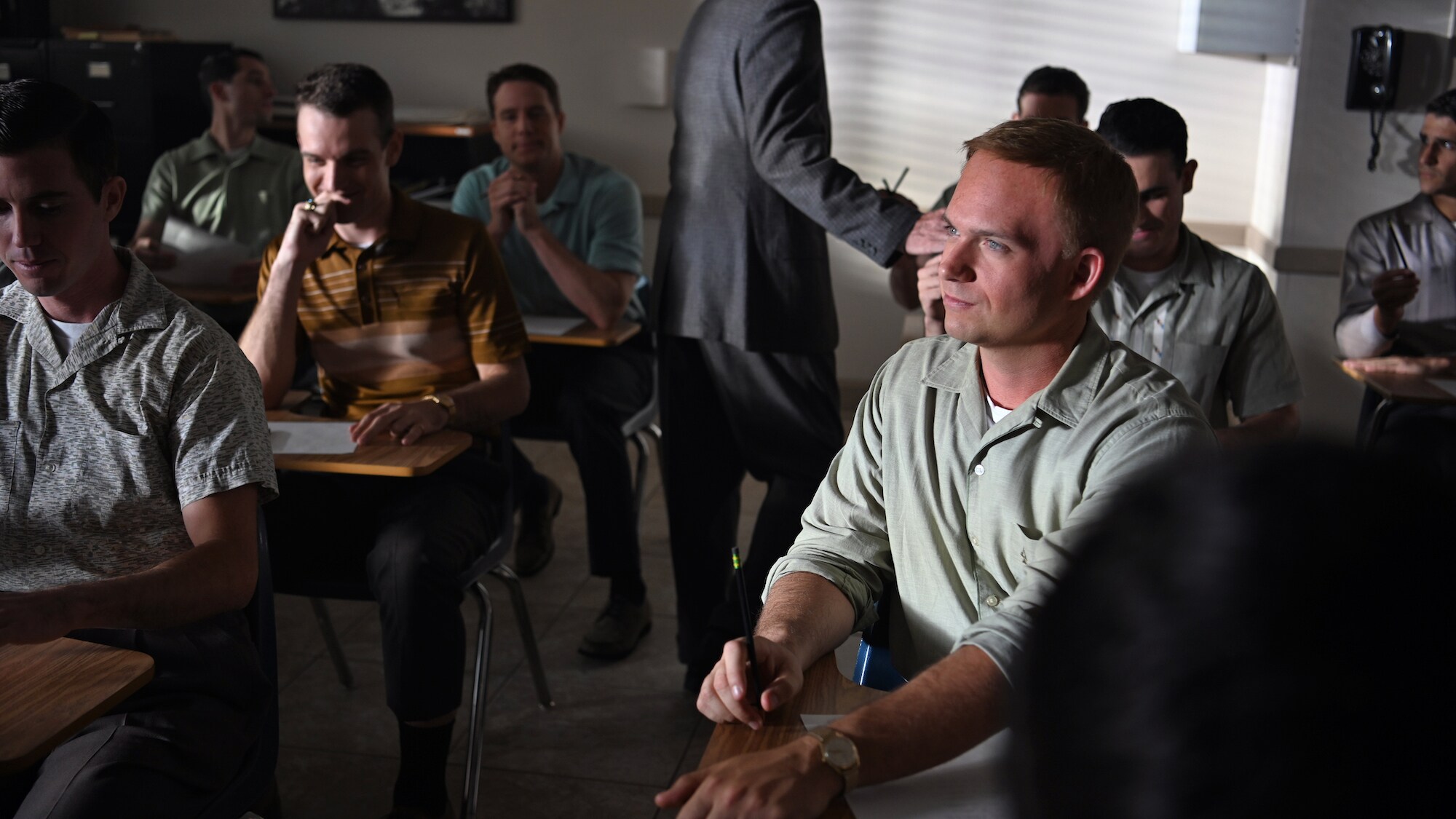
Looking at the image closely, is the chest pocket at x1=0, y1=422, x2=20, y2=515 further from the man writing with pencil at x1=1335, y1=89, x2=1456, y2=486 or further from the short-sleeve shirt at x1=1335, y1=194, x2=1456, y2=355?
the short-sleeve shirt at x1=1335, y1=194, x2=1456, y2=355

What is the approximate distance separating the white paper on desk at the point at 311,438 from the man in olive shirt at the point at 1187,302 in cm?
149

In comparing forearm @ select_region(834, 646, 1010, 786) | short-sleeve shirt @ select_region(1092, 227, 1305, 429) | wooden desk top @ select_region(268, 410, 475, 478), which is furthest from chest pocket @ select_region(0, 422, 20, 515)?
short-sleeve shirt @ select_region(1092, 227, 1305, 429)

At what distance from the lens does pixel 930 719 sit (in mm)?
1126

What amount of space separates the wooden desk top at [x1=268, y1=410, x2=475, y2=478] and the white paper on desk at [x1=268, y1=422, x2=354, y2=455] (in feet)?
0.08

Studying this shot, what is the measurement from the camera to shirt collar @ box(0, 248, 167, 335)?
1.65 m

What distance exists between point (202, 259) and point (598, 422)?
1.78 metres

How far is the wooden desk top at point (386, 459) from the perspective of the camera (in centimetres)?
210

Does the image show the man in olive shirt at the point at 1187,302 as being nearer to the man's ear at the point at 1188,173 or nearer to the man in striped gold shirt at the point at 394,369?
the man's ear at the point at 1188,173

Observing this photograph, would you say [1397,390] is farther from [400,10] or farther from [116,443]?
[400,10]

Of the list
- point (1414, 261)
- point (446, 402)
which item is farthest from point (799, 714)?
point (1414, 261)

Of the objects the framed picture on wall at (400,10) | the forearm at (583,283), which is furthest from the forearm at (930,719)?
the framed picture on wall at (400,10)

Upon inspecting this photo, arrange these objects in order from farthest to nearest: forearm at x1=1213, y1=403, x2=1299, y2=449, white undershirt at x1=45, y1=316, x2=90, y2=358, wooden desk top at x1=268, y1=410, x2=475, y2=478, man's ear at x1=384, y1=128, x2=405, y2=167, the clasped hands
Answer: man's ear at x1=384, y1=128, x2=405, y2=167
forearm at x1=1213, y1=403, x2=1299, y2=449
wooden desk top at x1=268, y1=410, x2=475, y2=478
white undershirt at x1=45, y1=316, x2=90, y2=358
the clasped hands

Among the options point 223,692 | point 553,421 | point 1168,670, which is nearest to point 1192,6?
point 553,421

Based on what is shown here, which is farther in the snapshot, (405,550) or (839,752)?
(405,550)
